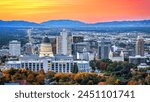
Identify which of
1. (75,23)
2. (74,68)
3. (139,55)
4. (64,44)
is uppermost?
(75,23)

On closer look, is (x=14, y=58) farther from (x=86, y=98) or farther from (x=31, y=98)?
(x=86, y=98)

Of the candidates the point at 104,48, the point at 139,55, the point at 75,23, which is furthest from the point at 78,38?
the point at 139,55

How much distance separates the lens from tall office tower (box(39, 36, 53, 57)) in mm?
4770

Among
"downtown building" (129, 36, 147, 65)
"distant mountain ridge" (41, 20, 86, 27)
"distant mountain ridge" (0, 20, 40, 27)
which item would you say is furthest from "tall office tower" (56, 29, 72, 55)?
"downtown building" (129, 36, 147, 65)

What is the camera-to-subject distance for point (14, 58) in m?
4.75

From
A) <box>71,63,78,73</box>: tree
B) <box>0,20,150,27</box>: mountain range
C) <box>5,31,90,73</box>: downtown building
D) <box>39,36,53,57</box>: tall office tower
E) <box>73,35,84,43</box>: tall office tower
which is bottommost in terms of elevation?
<box>71,63,78,73</box>: tree

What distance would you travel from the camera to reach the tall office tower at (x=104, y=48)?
4781mm

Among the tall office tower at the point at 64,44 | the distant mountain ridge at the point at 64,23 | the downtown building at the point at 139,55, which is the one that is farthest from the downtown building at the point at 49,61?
the downtown building at the point at 139,55

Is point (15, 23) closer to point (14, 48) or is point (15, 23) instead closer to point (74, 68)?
point (14, 48)

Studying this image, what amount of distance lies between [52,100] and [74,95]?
0.19 m

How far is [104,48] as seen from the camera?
480cm

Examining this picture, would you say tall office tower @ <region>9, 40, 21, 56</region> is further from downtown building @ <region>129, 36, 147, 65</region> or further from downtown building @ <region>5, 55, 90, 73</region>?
downtown building @ <region>129, 36, 147, 65</region>

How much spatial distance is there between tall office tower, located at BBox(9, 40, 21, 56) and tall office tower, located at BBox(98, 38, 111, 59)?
71 cm

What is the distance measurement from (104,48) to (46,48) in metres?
0.51
